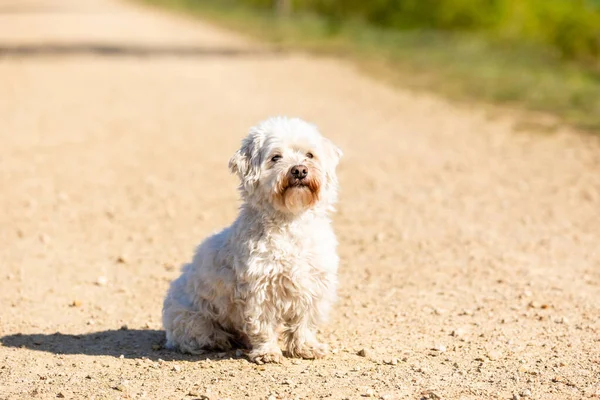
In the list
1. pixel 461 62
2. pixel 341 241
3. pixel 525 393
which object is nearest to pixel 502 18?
pixel 461 62

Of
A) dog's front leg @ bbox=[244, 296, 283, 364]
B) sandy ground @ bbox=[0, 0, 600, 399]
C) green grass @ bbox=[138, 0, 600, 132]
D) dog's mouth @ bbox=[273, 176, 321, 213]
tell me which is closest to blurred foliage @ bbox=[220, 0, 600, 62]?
green grass @ bbox=[138, 0, 600, 132]

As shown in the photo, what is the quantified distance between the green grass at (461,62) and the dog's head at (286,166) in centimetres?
1051

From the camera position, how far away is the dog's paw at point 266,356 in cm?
598

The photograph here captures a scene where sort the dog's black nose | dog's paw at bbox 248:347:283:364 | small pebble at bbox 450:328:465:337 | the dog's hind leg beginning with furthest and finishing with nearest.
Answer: small pebble at bbox 450:328:465:337
the dog's hind leg
dog's paw at bbox 248:347:283:364
the dog's black nose

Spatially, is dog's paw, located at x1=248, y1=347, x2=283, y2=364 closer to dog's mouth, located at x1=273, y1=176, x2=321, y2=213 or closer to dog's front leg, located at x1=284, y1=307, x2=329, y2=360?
dog's front leg, located at x1=284, y1=307, x2=329, y2=360

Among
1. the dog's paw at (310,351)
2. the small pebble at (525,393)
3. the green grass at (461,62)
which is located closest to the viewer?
the small pebble at (525,393)

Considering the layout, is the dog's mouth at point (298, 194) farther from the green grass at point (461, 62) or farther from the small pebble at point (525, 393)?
the green grass at point (461, 62)

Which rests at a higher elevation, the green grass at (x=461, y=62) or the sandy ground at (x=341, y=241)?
the green grass at (x=461, y=62)

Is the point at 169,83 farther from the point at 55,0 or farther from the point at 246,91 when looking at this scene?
the point at 55,0

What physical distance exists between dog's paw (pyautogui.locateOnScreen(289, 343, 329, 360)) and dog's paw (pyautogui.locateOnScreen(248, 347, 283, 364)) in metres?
0.17

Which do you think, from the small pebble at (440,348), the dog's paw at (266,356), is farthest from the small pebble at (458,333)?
the dog's paw at (266,356)

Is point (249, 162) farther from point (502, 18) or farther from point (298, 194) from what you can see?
point (502, 18)

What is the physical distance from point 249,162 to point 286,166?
27cm

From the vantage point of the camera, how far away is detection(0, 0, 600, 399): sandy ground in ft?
19.2
